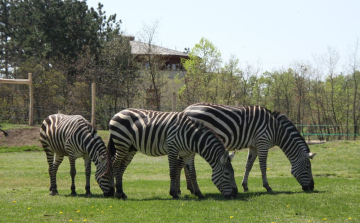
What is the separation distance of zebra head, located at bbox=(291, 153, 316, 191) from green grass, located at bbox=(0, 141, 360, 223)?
0.81 feet

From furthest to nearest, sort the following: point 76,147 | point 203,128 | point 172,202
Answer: point 76,147, point 203,128, point 172,202

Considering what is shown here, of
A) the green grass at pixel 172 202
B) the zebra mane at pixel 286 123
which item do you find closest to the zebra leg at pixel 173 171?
the green grass at pixel 172 202

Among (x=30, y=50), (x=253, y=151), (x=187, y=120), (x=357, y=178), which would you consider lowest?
(x=357, y=178)

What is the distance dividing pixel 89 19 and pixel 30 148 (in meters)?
23.0

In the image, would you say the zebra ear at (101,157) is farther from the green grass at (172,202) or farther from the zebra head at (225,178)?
the zebra head at (225,178)

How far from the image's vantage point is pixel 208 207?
901 cm

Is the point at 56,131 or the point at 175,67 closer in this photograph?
the point at 56,131

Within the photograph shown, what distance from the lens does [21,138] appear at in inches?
1015

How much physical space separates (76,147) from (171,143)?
2.74 metres

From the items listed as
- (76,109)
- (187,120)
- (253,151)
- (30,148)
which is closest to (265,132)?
(253,151)

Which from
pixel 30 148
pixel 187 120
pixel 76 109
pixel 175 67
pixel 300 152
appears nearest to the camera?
pixel 187 120

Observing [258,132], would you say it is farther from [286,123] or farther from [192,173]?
[192,173]

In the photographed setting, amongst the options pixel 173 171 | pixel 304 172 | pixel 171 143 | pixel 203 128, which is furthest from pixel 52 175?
pixel 304 172

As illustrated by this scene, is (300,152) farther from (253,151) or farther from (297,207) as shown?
(297,207)
